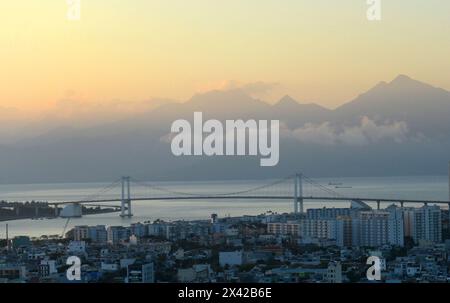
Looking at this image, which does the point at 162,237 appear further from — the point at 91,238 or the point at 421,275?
the point at 421,275

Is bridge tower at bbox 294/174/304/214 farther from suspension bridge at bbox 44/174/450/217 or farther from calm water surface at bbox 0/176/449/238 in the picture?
calm water surface at bbox 0/176/449/238

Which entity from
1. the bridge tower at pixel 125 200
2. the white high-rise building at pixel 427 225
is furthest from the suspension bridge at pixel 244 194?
the white high-rise building at pixel 427 225

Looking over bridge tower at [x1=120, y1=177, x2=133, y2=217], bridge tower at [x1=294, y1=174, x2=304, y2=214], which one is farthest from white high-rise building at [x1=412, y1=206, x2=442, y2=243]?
bridge tower at [x1=120, y1=177, x2=133, y2=217]

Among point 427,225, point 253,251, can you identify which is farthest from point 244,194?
point 253,251

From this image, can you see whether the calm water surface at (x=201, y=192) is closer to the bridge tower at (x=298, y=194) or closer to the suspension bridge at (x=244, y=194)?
the suspension bridge at (x=244, y=194)

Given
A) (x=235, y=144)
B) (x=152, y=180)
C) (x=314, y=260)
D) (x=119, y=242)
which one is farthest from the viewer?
(x=152, y=180)

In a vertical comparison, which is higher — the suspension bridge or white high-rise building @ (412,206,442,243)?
the suspension bridge

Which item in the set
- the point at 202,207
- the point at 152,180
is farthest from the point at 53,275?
the point at 202,207
